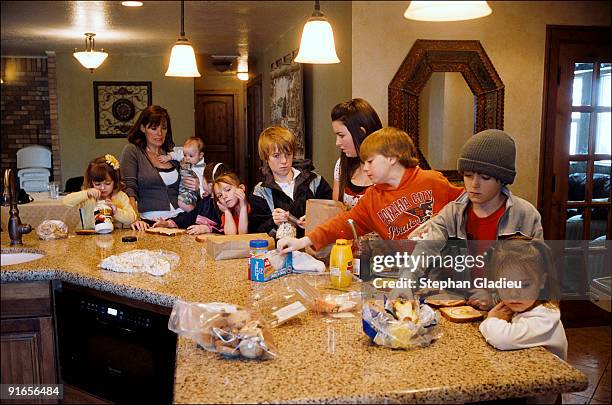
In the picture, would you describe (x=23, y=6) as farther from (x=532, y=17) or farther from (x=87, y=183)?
(x=532, y=17)

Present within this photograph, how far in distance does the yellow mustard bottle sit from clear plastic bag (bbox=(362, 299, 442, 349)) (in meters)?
0.34

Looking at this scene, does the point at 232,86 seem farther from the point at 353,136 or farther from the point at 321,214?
the point at 321,214

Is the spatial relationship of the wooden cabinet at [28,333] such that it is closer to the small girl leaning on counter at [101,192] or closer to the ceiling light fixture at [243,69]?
the small girl leaning on counter at [101,192]

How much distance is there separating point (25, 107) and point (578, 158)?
10.1 ft

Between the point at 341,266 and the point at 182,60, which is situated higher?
the point at 182,60

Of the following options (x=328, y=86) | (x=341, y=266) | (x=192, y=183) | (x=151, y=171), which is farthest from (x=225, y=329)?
(x=328, y=86)

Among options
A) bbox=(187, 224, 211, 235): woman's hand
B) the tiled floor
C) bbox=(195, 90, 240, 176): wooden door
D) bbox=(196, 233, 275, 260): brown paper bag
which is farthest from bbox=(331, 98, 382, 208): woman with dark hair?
bbox=(195, 90, 240, 176): wooden door

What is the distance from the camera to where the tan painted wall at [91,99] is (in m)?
3.27

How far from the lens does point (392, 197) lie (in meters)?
1.70

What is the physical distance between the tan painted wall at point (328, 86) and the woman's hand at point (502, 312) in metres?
2.23

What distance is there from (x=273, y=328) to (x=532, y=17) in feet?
9.55

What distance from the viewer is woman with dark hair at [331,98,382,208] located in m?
2.00

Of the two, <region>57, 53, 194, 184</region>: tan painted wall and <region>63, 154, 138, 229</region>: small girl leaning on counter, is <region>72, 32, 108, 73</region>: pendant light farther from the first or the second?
<region>63, 154, 138, 229</region>: small girl leaning on counter

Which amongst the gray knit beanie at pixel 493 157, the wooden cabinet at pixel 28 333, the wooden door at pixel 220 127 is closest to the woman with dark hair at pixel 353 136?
the gray knit beanie at pixel 493 157
